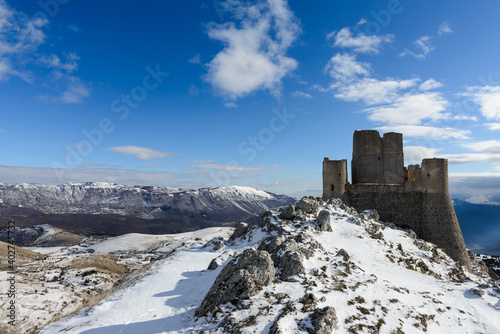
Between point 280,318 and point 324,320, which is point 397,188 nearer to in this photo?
point 324,320

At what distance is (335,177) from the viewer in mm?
30266

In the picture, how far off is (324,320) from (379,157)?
92.7 ft

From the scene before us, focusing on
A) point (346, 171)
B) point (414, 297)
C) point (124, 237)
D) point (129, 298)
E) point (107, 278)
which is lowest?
point (124, 237)

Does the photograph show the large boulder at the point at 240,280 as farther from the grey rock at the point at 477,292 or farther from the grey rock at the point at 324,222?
the grey rock at the point at 324,222

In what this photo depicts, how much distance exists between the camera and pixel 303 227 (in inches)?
795

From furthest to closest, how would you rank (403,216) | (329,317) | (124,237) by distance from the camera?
(124,237)
(403,216)
(329,317)

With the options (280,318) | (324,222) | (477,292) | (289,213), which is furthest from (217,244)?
(477,292)

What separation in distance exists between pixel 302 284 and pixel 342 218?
43.1 ft

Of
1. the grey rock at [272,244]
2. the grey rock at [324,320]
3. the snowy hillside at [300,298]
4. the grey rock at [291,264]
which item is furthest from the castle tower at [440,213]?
the grey rock at [324,320]

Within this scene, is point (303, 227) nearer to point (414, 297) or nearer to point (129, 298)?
point (414, 297)

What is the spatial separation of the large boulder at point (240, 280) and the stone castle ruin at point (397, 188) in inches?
811

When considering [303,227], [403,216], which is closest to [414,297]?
[303,227]

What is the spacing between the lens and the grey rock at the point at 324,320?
8156mm

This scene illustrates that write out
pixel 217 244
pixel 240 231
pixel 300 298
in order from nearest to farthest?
pixel 300 298
pixel 217 244
pixel 240 231
